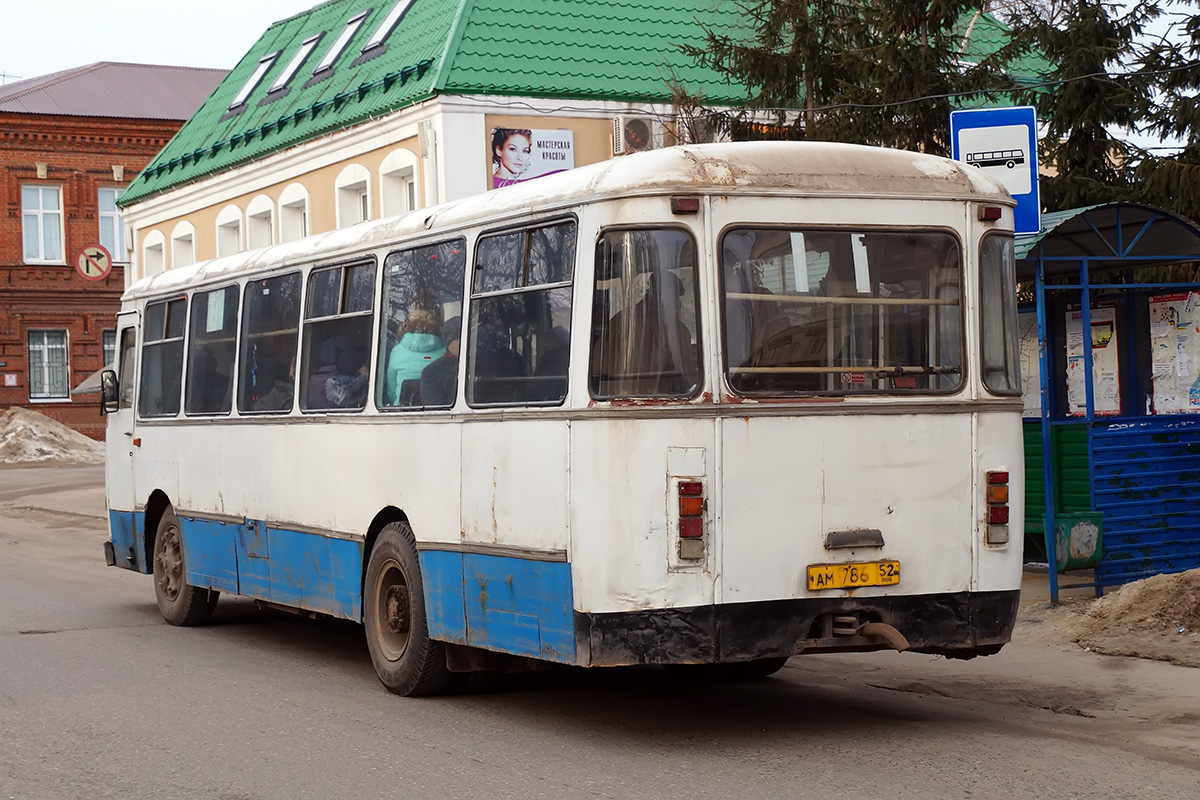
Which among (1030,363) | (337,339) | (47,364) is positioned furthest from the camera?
(47,364)

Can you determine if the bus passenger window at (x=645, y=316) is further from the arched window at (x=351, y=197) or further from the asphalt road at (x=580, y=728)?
the arched window at (x=351, y=197)

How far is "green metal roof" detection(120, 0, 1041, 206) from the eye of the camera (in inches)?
1059

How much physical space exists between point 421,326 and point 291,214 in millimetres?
23021

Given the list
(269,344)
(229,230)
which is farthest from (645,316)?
(229,230)

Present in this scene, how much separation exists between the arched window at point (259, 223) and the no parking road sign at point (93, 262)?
19.6 metres

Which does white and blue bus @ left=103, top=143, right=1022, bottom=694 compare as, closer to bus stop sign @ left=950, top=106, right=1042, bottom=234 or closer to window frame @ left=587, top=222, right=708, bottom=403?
window frame @ left=587, top=222, right=708, bottom=403

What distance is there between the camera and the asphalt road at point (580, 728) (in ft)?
24.2

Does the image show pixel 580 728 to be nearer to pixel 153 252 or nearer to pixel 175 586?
pixel 175 586

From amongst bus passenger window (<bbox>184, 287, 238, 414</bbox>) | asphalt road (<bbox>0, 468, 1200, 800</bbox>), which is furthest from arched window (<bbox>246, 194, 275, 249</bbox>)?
asphalt road (<bbox>0, 468, 1200, 800</bbox>)

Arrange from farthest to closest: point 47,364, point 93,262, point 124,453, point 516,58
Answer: point 47,364
point 93,262
point 516,58
point 124,453

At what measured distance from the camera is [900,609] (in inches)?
331

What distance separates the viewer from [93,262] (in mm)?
52031

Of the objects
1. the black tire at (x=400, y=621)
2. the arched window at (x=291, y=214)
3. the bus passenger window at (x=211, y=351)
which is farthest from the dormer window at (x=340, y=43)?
the black tire at (x=400, y=621)

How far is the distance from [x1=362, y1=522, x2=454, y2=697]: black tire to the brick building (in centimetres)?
4395
